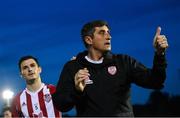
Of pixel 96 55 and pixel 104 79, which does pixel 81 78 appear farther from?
pixel 96 55

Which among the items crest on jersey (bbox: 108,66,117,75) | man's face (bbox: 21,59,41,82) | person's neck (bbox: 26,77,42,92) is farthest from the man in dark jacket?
person's neck (bbox: 26,77,42,92)

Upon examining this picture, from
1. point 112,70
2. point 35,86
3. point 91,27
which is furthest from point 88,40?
point 35,86

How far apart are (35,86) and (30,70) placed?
30cm

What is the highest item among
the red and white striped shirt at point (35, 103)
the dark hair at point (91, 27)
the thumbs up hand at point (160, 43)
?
the dark hair at point (91, 27)

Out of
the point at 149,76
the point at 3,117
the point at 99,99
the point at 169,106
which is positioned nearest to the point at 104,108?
the point at 99,99

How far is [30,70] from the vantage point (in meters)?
7.13

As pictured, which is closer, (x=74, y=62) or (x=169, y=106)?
(x=74, y=62)

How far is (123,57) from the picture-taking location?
16.8 ft

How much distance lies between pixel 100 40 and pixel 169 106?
36008mm

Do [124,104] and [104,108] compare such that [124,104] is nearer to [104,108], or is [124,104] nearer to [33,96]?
[104,108]

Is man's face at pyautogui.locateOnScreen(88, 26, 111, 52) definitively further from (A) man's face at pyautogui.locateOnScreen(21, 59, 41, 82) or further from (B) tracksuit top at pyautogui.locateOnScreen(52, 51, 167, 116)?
(A) man's face at pyautogui.locateOnScreen(21, 59, 41, 82)

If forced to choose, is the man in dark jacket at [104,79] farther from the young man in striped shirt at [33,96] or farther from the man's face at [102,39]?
the young man in striped shirt at [33,96]

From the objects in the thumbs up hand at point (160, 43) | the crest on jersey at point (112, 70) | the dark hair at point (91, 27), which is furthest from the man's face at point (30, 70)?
the thumbs up hand at point (160, 43)

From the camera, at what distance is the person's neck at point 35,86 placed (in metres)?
7.24
